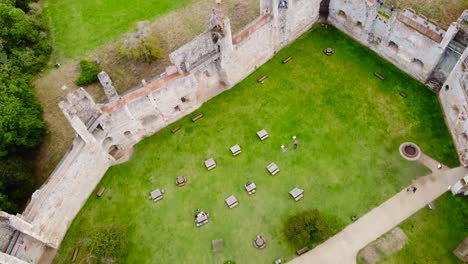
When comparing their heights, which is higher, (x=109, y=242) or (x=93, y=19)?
(x=93, y=19)

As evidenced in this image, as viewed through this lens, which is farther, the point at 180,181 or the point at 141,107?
the point at 180,181

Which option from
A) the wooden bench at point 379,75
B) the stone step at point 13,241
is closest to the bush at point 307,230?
the wooden bench at point 379,75

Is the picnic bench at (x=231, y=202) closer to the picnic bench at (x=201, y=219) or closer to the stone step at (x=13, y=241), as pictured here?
the picnic bench at (x=201, y=219)

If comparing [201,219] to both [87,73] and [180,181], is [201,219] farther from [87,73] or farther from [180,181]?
[87,73]

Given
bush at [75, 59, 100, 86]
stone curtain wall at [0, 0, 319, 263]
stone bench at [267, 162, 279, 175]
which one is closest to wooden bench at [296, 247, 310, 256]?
stone bench at [267, 162, 279, 175]

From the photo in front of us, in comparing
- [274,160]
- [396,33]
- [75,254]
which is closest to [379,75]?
[396,33]

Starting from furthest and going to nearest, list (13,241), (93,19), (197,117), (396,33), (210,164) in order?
(93,19) → (197,117) → (396,33) → (210,164) → (13,241)

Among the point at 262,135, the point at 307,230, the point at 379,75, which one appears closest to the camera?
the point at 307,230
